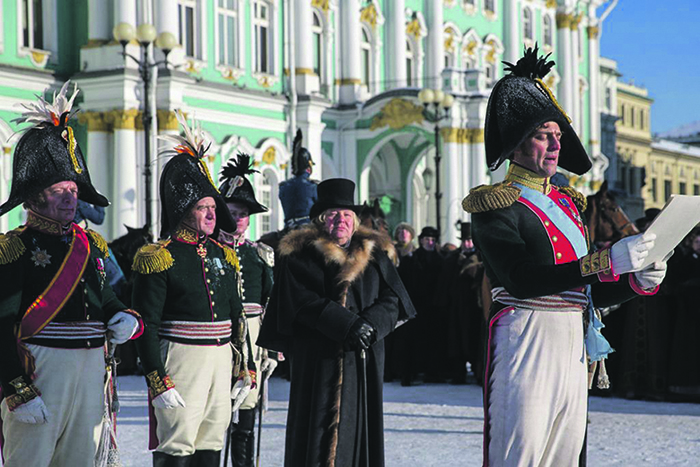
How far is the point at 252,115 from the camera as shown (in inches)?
1040

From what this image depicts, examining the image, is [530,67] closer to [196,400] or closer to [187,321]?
[187,321]

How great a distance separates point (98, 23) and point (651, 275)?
67.5 feet

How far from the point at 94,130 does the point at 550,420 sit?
19.7 m

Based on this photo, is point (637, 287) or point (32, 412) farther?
point (32, 412)

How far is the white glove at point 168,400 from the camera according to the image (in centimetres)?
571

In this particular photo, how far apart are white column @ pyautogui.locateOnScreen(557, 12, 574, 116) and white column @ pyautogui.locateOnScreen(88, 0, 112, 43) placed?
21932 millimetres

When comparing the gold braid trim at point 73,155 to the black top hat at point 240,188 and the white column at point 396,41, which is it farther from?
the white column at point 396,41

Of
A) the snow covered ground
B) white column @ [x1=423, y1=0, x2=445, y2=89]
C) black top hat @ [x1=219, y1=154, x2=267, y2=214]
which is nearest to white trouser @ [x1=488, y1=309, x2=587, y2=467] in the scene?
black top hat @ [x1=219, y1=154, x2=267, y2=214]

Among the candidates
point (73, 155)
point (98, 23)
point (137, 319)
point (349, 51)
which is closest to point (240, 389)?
point (137, 319)

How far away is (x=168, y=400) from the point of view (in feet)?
18.7

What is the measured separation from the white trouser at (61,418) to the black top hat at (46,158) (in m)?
0.74

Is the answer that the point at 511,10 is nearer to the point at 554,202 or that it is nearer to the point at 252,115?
the point at 252,115

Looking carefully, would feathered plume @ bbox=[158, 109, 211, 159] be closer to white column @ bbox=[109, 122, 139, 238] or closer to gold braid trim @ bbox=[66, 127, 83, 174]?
gold braid trim @ bbox=[66, 127, 83, 174]

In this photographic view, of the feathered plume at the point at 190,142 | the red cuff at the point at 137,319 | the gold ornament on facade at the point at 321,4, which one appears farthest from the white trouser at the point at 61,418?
the gold ornament on facade at the point at 321,4
